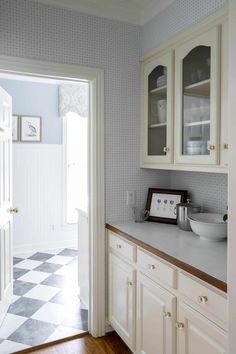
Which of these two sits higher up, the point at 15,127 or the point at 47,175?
the point at 15,127

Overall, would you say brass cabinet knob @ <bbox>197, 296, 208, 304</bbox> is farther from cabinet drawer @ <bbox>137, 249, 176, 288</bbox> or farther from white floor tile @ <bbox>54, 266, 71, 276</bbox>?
white floor tile @ <bbox>54, 266, 71, 276</bbox>

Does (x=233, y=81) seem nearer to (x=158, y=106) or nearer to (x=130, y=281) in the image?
(x=158, y=106)

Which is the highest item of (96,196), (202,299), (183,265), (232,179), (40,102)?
(40,102)

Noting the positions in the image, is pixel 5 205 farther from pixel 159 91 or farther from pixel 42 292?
pixel 159 91

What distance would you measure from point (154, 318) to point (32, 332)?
1190mm

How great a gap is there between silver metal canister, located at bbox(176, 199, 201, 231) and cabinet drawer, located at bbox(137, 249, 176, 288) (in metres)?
0.40

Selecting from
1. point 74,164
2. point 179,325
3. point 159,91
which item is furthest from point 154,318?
point 74,164

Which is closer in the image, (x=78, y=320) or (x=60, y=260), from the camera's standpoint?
(x=78, y=320)

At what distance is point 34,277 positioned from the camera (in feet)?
11.8

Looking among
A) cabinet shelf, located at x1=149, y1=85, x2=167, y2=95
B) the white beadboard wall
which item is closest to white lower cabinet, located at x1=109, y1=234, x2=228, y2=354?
cabinet shelf, located at x1=149, y1=85, x2=167, y2=95

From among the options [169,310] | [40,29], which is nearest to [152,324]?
[169,310]

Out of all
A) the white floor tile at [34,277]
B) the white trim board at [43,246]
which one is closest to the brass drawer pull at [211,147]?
the white floor tile at [34,277]

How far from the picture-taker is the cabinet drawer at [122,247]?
2.05 metres

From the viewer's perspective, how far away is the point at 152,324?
1.82 m
